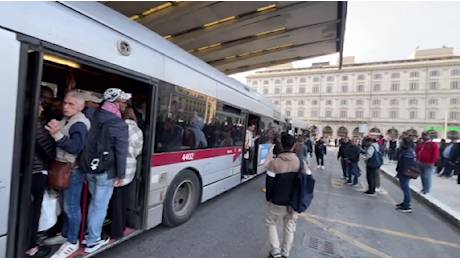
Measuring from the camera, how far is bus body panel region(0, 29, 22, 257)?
1.83 meters

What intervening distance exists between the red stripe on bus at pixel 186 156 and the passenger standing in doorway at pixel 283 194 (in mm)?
1527

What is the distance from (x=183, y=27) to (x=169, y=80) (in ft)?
2.66

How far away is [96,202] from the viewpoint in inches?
104

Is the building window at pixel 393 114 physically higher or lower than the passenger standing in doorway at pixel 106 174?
higher

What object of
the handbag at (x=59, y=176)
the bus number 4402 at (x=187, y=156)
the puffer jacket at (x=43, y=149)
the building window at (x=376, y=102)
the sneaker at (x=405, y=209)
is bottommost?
the sneaker at (x=405, y=209)

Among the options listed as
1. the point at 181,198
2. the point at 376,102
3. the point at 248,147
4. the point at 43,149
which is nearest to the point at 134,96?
the point at 43,149

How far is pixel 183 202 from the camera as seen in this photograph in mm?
4090

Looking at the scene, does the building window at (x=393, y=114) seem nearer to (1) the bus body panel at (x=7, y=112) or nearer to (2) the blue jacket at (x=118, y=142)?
(2) the blue jacket at (x=118, y=142)

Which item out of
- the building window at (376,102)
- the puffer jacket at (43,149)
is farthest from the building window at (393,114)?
the puffer jacket at (43,149)

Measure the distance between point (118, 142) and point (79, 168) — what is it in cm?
51

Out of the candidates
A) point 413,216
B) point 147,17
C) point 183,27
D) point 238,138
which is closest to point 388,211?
point 413,216

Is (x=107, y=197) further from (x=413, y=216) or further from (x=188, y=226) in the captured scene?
(x=413, y=216)

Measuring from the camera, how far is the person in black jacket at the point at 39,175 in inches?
91.3

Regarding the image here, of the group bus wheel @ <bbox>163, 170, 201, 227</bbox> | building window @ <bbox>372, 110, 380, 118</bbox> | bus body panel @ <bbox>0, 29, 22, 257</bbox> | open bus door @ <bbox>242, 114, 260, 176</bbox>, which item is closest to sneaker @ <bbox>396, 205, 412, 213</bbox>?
open bus door @ <bbox>242, 114, 260, 176</bbox>
